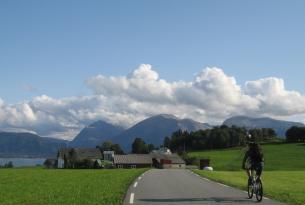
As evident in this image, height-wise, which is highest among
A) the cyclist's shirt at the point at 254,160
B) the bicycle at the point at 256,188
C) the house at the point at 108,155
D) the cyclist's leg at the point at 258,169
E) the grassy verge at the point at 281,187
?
the house at the point at 108,155

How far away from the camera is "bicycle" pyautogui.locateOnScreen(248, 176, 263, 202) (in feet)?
60.3

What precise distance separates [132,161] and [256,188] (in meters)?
153

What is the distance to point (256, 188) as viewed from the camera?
18703 mm

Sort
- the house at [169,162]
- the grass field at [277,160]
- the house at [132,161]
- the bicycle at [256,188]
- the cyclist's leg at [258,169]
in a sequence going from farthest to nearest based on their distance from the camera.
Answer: the house at [132,161]
the house at [169,162]
the grass field at [277,160]
the cyclist's leg at [258,169]
the bicycle at [256,188]

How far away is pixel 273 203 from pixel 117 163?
149962 mm

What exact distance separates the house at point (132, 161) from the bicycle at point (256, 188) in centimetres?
14714

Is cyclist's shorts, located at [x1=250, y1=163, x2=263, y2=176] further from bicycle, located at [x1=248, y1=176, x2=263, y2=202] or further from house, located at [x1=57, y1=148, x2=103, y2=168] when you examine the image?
house, located at [x1=57, y1=148, x2=103, y2=168]

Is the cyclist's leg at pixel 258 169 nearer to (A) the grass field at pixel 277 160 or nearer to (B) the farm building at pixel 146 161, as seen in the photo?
(A) the grass field at pixel 277 160

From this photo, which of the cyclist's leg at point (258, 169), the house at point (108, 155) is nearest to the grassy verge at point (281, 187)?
the cyclist's leg at point (258, 169)

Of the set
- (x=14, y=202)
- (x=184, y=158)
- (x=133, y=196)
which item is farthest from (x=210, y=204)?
(x=184, y=158)

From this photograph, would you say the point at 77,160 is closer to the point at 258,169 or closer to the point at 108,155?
the point at 108,155

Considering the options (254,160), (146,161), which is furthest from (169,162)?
(254,160)

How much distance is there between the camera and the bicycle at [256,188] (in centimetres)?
1838

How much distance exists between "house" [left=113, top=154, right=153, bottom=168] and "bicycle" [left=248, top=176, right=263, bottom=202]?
147145mm
